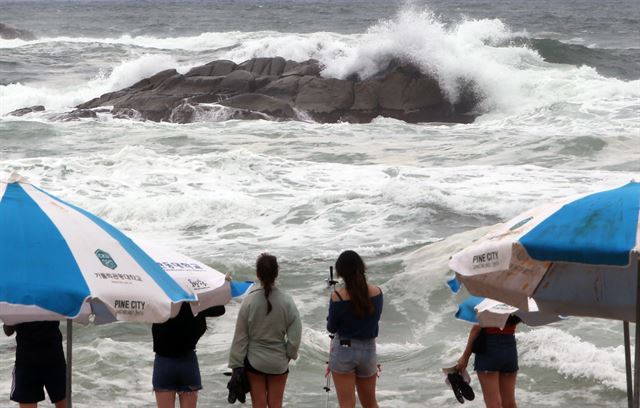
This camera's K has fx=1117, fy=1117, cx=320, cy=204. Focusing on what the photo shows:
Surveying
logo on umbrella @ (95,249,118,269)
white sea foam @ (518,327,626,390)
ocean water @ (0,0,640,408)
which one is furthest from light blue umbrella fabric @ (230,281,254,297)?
white sea foam @ (518,327,626,390)

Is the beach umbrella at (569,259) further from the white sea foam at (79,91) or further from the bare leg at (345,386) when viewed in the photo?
the white sea foam at (79,91)

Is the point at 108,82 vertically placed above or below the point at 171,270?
below

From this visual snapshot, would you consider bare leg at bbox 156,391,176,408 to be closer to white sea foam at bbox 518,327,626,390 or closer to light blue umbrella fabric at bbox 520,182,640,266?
light blue umbrella fabric at bbox 520,182,640,266

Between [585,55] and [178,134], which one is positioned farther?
[585,55]

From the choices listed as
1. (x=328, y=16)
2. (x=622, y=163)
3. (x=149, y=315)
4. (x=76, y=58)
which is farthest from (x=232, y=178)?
(x=328, y=16)

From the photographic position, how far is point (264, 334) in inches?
258

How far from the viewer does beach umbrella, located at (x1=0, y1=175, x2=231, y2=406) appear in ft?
16.8

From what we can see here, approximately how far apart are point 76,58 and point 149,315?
143ft

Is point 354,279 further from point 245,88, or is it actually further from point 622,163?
point 245,88

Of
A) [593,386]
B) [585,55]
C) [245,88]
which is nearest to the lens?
[593,386]

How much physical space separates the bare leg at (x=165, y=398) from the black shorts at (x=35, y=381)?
58cm

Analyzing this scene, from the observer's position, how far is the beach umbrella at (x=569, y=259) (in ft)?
16.3

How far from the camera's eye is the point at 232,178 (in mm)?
19391

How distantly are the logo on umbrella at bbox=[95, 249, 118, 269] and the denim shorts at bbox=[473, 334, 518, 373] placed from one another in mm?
2490
